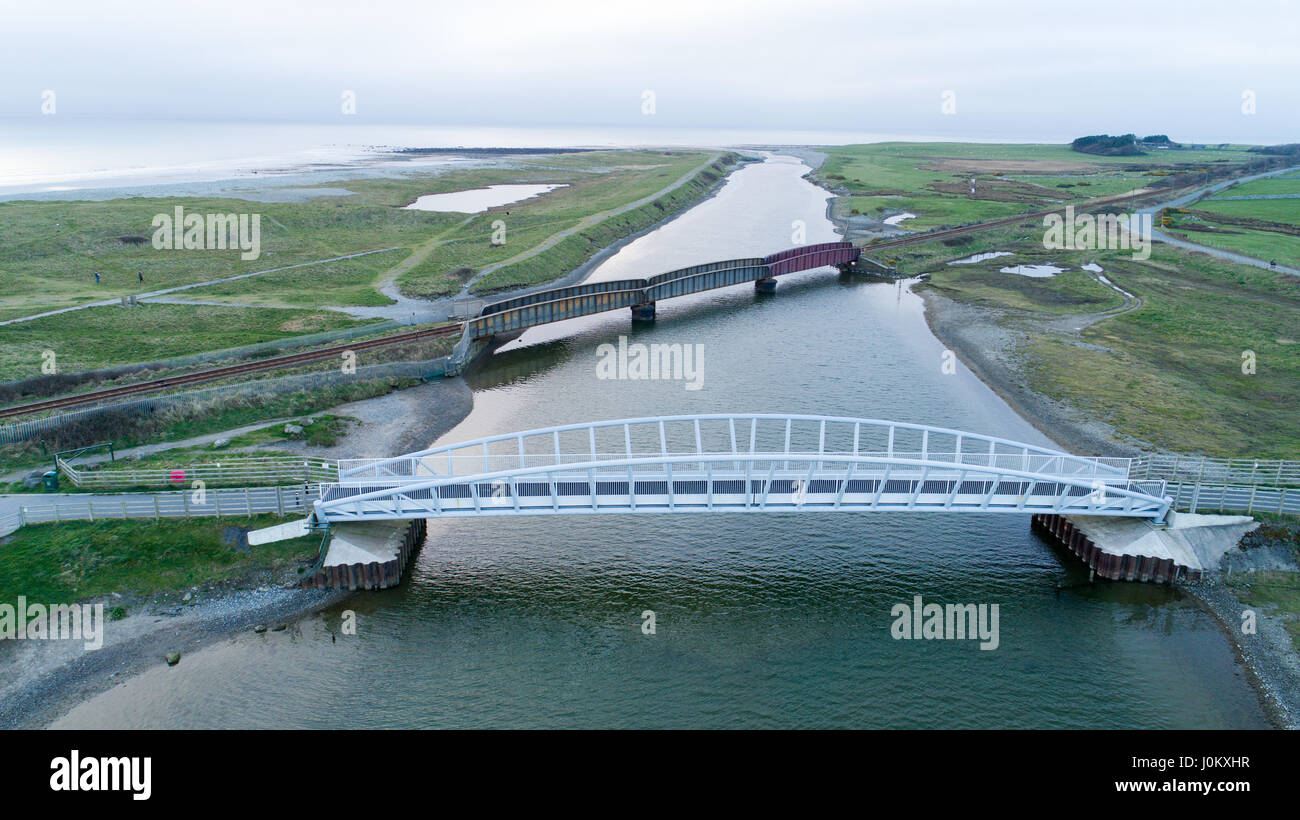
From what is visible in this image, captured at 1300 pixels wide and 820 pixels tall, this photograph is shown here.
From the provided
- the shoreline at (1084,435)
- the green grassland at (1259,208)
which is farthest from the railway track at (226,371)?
the green grassland at (1259,208)

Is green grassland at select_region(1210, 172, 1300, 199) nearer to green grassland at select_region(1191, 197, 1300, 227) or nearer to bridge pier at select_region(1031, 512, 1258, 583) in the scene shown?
green grassland at select_region(1191, 197, 1300, 227)

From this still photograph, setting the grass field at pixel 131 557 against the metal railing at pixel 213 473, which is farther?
the metal railing at pixel 213 473

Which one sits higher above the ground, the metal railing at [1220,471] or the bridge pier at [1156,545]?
the metal railing at [1220,471]

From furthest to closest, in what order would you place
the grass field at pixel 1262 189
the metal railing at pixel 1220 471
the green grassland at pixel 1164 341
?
the grass field at pixel 1262 189 → the green grassland at pixel 1164 341 → the metal railing at pixel 1220 471

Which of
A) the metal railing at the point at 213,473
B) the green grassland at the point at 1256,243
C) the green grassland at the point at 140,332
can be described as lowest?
the metal railing at the point at 213,473

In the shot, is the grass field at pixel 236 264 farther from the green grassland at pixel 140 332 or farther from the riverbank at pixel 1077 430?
the riverbank at pixel 1077 430

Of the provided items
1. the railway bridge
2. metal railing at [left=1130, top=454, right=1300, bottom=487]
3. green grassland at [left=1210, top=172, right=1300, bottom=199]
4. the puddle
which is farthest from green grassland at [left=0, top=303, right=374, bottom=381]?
green grassland at [left=1210, top=172, right=1300, bottom=199]

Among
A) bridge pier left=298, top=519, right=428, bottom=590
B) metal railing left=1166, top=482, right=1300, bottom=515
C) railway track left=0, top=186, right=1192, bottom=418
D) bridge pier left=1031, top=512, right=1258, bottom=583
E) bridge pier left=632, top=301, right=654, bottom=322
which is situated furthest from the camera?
bridge pier left=632, top=301, right=654, bottom=322

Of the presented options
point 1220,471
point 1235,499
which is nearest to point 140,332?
point 1235,499
